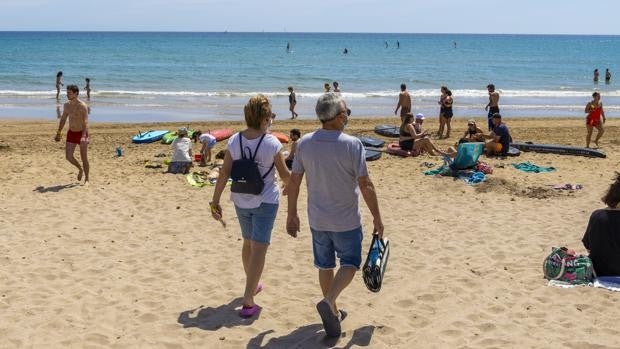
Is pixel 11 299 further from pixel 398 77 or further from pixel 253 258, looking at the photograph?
pixel 398 77

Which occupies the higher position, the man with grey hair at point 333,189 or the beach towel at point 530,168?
the man with grey hair at point 333,189

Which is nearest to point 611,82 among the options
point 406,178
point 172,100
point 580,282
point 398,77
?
point 398,77

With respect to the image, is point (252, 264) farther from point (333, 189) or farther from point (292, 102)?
point (292, 102)

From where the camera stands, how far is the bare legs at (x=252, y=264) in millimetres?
4906

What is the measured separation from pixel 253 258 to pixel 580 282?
2750mm

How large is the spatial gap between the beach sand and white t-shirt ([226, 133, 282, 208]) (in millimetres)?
914

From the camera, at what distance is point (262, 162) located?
476 centimetres

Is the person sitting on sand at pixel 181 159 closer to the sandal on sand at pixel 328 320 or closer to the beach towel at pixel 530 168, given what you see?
the beach towel at pixel 530 168

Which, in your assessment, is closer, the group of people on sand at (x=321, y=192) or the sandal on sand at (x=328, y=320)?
the group of people on sand at (x=321, y=192)

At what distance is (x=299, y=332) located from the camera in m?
4.81

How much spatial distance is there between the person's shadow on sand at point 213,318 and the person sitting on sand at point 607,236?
9.24 feet

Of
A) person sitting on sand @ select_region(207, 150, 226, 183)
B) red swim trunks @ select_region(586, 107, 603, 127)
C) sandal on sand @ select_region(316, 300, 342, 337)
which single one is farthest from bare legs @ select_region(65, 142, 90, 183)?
red swim trunks @ select_region(586, 107, 603, 127)

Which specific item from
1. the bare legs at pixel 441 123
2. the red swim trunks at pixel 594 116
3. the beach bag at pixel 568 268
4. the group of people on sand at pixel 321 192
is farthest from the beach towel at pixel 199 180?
the red swim trunks at pixel 594 116

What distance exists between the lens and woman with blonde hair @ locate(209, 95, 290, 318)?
473cm
